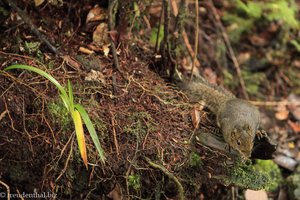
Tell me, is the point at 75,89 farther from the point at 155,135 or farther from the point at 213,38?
the point at 213,38

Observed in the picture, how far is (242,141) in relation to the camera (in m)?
3.09

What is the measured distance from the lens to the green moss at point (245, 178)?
3.03 m

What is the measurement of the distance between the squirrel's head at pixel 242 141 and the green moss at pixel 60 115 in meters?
1.21

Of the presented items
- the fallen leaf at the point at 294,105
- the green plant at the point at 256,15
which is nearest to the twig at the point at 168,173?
the fallen leaf at the point at 294,105

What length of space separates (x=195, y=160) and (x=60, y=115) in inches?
39.4

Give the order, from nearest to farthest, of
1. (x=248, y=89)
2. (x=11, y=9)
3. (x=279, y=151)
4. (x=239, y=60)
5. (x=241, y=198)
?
(x=11, y=9) → (x=241, y=198) → (x=279, y=151) → (x=248, y=89) → (x=239, y=60)

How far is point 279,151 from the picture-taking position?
4352 millimetres

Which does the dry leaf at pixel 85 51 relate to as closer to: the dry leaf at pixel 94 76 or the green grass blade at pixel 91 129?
the dry leaf at pixel 94 76

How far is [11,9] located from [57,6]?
351mm

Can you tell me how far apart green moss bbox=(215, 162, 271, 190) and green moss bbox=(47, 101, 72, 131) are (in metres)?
1.15

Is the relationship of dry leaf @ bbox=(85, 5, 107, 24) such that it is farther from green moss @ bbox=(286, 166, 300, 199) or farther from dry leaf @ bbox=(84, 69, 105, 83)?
green moss @ bbox=(286, 166, 300, 199)

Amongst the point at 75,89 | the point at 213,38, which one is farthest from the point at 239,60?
the point at 75,89

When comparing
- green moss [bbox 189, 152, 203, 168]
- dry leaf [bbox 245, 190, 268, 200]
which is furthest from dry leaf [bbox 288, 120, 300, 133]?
green moss [bbox 189, 152, 203, 168]

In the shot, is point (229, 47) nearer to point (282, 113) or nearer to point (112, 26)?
point (282, 113)
